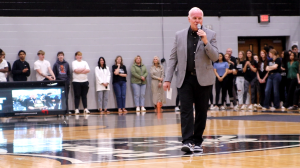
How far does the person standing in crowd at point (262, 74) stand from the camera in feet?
44.0

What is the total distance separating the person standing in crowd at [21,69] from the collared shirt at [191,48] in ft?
31.1

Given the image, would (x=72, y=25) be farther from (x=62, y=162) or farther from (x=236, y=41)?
(x=62, y=162)

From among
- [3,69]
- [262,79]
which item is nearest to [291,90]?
[262,79]

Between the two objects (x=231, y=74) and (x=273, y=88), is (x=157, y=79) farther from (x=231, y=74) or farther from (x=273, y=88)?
(x=273, y=88)

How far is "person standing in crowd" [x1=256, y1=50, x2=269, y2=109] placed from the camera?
13398 millimetres

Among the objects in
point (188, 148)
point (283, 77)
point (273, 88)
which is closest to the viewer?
point (188, 148)

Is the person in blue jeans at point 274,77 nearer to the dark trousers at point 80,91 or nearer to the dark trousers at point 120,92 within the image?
the dark trousers at point 120,92

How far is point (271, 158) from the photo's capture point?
4059mm

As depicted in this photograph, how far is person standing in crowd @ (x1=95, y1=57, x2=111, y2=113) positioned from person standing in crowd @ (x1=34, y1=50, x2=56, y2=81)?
1481 millimetres

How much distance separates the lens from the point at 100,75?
14.7m

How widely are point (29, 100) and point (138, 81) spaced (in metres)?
5.10

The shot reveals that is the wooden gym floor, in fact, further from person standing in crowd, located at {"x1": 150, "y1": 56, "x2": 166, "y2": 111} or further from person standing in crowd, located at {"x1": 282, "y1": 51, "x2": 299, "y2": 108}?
person standing in crowd, located at {"x1": 150, "y1": 56, "x2": 166, "y2": 111}
